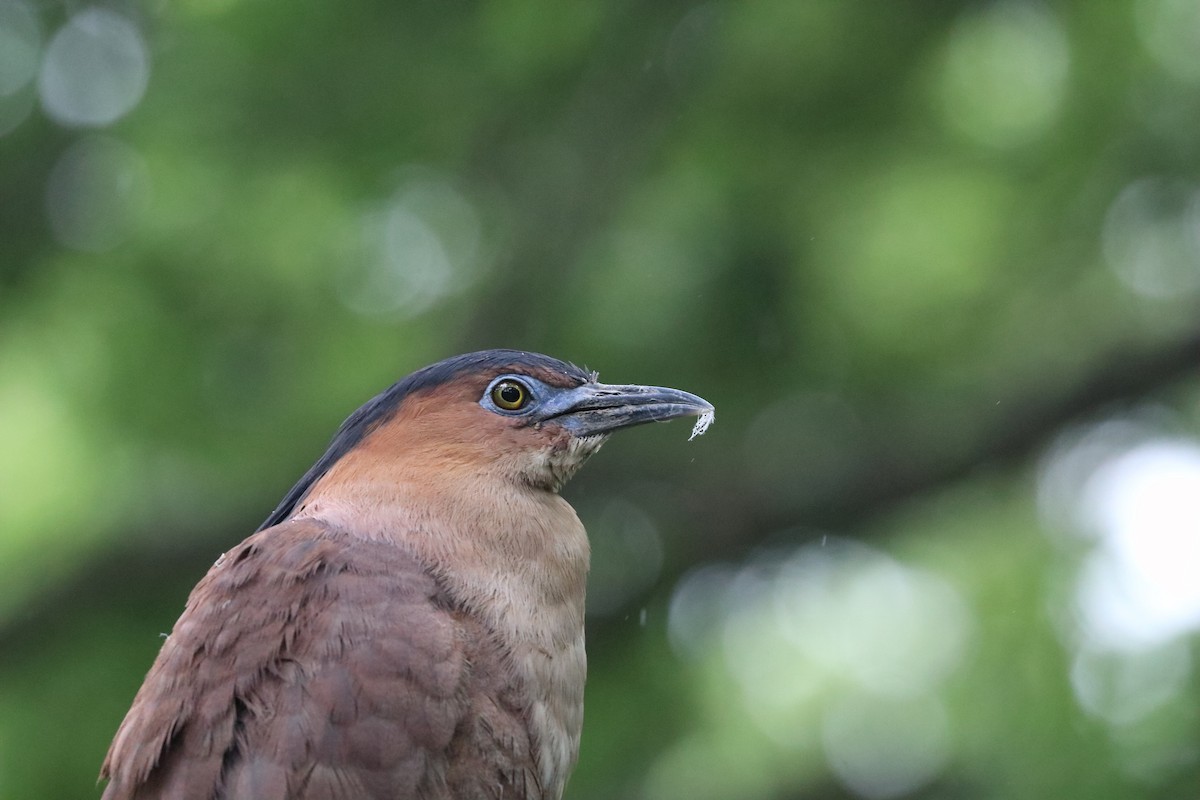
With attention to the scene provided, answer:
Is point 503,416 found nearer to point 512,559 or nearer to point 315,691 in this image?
point 512,559

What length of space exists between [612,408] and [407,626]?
0.91 m

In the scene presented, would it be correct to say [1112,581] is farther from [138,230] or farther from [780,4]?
[138,230]

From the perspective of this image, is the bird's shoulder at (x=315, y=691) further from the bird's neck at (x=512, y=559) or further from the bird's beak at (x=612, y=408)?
the bird's beak at (x=612, y=408)

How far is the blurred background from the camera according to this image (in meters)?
4.49

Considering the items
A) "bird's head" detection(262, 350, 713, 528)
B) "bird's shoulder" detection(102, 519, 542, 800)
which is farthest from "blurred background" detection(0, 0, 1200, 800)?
"bird's shoulder" detection(102, 519, 542, 800)

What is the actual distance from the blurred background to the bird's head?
1.16m

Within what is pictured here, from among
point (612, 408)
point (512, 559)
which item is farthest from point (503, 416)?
point (512, 559)

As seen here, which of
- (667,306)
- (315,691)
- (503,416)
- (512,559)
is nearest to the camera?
(315,691)

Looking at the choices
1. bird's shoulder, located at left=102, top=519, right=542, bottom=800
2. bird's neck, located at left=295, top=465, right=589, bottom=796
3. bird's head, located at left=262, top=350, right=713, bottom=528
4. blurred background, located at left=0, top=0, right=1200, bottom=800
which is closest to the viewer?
bird's shoulder, located at left=102, top=519, right=542, bottom=800

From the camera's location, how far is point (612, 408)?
128 inches

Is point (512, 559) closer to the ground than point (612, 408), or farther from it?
closer to the ground

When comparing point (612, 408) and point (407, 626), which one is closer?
point (407, 626)

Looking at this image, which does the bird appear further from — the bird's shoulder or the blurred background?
the blurred background

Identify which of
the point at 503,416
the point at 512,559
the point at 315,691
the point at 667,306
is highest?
the point at 667,306
